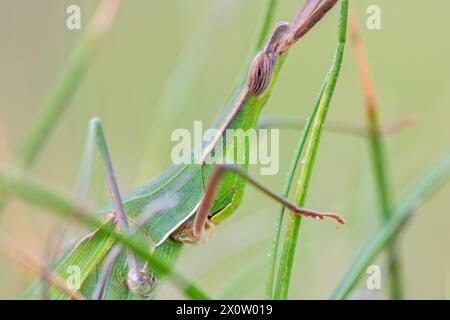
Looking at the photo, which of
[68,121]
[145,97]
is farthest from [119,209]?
[68,121]

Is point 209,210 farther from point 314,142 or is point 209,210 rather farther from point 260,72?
point 314,142

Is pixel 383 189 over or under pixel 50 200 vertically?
over

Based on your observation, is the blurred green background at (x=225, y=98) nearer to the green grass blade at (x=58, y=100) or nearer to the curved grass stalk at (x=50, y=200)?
the green grass blade at (x=58, y=100)

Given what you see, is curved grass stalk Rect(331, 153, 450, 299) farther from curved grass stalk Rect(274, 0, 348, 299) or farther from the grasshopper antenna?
the grasshopper antenna

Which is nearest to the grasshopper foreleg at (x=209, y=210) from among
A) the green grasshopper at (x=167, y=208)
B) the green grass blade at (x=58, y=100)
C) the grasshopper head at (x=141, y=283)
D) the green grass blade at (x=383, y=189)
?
the green grasshopper at (x=167, y=208)

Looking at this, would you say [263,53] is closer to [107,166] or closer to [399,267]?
[107,166]

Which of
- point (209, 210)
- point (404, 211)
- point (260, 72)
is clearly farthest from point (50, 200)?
point (404, 211)

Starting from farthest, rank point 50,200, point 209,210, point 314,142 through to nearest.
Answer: point 209,210 → point 314,142 → point 50,200
